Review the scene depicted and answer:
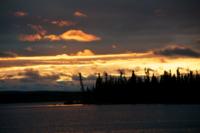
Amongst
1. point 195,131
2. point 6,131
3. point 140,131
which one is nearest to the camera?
point 195,131

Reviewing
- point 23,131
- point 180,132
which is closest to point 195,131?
point 180,132

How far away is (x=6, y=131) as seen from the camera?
377 feet

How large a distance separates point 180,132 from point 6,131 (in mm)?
37167

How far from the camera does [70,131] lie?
112312 millimetres

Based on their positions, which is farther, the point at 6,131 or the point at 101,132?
the point at 6,131

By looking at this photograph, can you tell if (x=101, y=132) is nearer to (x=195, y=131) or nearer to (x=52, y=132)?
(x=52, y=132)

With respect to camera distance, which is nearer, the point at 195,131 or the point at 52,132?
the point at 195,131

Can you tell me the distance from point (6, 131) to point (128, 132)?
→ 26.8 m

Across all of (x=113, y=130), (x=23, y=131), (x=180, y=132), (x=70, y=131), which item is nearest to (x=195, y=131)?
(x=180, y=132)

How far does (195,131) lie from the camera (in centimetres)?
10075

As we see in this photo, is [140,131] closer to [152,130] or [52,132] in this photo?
[152,130]

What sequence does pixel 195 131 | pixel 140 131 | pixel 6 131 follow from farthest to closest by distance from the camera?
1. pixel 6 131
2. pixel 140 131
3. pixel 195 131

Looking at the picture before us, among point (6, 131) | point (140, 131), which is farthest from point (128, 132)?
point (6, 131)

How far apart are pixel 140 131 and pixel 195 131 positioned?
1173cm
